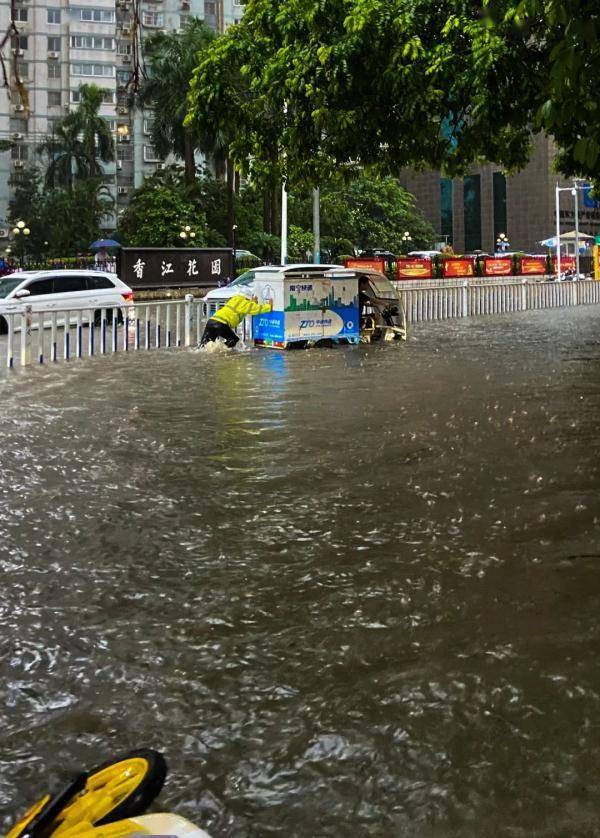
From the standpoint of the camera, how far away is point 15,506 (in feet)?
24.3

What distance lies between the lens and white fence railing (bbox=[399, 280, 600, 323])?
28625 mm

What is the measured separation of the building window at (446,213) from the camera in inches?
4377

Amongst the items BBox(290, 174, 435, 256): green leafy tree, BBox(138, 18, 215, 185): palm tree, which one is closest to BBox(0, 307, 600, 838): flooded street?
BBox(138, 18, 215, 185): palm tree

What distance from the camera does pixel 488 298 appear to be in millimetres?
31219

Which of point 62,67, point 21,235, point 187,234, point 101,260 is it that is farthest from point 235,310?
point 62,67

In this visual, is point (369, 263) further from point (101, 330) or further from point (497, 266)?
point (101, 330)

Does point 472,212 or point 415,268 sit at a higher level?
point 472,212

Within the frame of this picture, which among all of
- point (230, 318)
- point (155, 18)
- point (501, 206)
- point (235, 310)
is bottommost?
point (230, 318)

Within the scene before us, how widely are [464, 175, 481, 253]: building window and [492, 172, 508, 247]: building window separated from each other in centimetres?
174

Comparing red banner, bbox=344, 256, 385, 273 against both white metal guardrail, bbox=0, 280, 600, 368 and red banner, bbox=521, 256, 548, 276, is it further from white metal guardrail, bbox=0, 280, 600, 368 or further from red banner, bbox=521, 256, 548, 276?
red banner, bbox=521, 256, 548, 276

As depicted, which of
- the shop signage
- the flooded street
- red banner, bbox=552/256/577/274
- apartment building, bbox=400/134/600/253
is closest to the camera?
the flooded street

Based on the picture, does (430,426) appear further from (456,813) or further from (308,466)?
(456,813)

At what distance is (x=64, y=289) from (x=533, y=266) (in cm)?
3153

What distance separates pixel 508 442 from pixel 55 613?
5.55 metres
